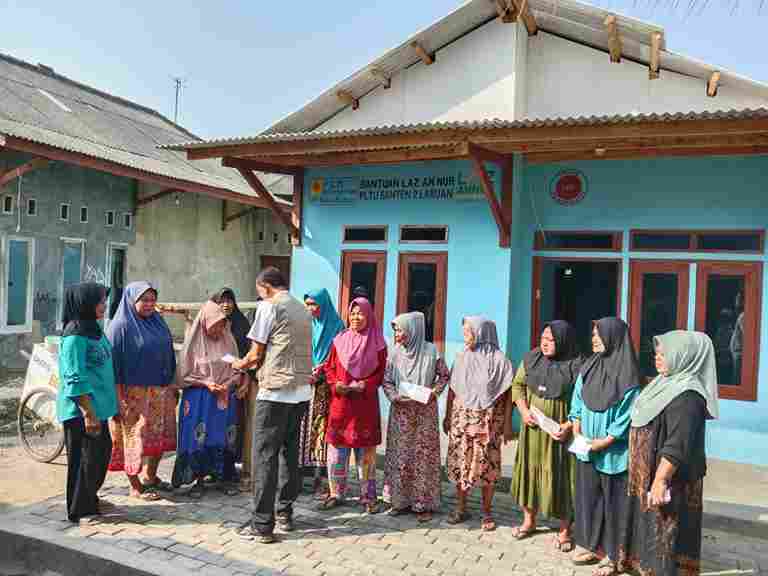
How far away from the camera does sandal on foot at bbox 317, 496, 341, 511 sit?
Result: 15.6ft

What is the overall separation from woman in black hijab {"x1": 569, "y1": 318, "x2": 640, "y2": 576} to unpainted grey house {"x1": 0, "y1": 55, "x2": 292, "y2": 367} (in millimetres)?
5345

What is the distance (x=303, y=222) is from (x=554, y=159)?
10.6 ft

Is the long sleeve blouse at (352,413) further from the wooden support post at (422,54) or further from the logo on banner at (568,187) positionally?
the wooden support post at (422,54)

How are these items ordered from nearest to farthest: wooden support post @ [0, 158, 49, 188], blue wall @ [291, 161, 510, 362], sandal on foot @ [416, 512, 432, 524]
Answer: sandal on foot @ [416, 512, 432, 524]
blue wall @ [291, 161, 510, 362]
wooden support post @ [0, 158, 49, 188]

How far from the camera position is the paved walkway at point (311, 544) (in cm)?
381

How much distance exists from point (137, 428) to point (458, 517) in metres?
2.37

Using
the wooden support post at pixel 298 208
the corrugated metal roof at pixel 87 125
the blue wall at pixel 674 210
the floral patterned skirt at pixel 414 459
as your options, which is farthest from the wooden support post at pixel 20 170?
the floral patterned skirt at pixel 414 459

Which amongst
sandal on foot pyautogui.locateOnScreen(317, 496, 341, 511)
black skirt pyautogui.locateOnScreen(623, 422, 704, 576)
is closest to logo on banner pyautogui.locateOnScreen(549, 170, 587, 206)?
black skirt pyautogui.locateOnScreen(623, 422, 704, 576)

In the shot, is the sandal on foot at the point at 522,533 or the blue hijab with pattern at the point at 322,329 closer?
the sandal on foot at the point at 522,533

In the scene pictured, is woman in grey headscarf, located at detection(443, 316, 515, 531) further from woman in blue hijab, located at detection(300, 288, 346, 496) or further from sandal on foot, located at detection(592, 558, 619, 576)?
woman in blue hijab, located at detection(300, 288, 346, 496)

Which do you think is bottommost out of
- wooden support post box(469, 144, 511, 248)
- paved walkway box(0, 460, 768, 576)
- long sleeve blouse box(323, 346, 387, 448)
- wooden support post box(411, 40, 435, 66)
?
paved walkway box(0, 460, 768, 576)

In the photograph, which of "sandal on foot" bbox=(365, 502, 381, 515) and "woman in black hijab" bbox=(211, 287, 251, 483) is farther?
"woman in black hijab" bbox=(211, 287, 251, 483)

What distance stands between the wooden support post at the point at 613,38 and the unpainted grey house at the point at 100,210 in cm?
433

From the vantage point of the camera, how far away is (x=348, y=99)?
8641mm
